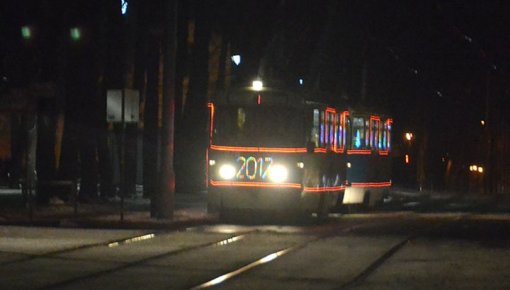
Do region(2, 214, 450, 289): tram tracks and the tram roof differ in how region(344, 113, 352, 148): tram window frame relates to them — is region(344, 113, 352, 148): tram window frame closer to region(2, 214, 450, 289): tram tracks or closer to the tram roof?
the tram roof

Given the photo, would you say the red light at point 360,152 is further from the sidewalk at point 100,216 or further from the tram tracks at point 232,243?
the tram tracks at point 232,243

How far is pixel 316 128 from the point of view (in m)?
27.1

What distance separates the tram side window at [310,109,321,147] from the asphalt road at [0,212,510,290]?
7.78 feet

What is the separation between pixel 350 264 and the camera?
678 inches

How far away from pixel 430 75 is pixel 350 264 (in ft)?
184

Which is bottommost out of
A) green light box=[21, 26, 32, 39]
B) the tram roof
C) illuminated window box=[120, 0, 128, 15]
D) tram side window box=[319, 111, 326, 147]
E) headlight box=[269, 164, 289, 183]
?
headlight box=[269, 164, 289, 183]

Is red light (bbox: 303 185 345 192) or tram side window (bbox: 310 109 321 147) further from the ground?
tram side window (bbox: 310 109 321 147)

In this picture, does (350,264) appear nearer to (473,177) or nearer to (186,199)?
(186,199)

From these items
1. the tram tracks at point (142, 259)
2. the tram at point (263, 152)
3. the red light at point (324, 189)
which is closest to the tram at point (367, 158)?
the red light at point (324, 189)

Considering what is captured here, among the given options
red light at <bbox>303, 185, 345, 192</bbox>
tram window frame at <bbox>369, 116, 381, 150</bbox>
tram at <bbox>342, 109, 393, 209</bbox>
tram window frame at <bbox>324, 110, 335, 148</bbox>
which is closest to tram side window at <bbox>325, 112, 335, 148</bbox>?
tram window frame at <bbox>324, 110, 335, 148</bbox>

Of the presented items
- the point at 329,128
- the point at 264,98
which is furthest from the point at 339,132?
the point at 264,98

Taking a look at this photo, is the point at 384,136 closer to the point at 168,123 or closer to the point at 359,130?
Result: the point at 359,130

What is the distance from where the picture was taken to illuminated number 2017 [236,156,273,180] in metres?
Result: 26.3

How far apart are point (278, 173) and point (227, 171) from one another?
1304 mm
